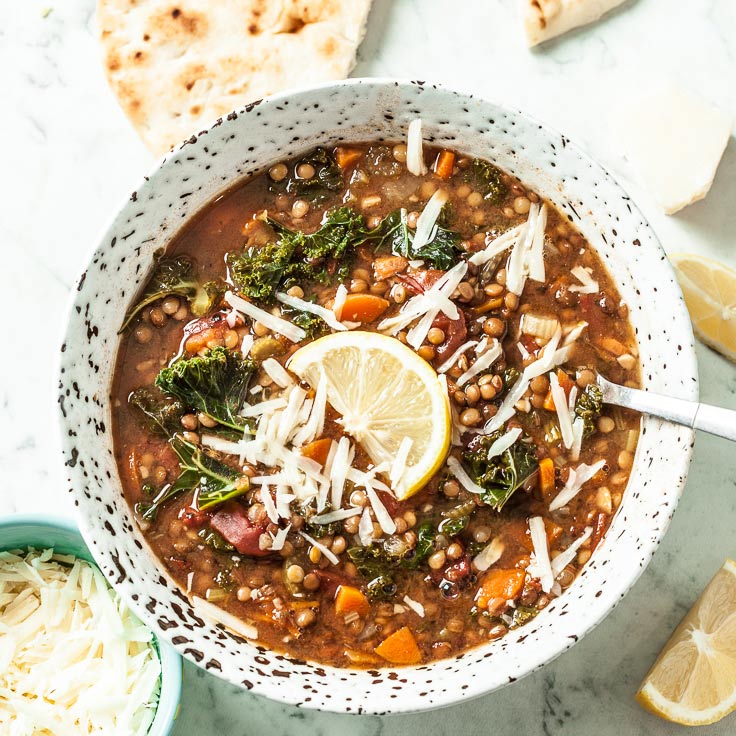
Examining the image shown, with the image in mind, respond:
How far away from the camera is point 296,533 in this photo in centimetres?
399

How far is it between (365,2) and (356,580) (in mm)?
2817

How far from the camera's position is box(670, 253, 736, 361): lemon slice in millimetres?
4492

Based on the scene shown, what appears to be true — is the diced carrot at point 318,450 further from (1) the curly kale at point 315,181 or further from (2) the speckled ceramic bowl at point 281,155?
(1) the curly kale at point 315,181

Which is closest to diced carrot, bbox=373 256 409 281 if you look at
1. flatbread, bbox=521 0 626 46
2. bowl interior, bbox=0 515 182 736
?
flatbread, bbox=521 0 626 46

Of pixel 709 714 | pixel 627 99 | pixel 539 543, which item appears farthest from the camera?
pixel 627 99

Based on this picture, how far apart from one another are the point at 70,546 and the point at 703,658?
3.07 m

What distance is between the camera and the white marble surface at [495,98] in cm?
456

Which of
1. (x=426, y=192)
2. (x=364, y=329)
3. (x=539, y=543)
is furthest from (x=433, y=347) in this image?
(x=539, y=543)

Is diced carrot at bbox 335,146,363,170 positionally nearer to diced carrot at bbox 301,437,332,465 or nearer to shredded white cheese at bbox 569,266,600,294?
shredded white cheese at bbox 569,266,600,294

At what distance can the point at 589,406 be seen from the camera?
401 cm

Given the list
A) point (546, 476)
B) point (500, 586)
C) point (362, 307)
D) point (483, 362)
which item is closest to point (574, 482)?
point (546, 476)

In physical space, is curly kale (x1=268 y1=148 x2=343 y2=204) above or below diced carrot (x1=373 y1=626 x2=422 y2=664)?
above

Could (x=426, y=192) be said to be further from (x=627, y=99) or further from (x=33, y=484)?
(x=33, y=484)

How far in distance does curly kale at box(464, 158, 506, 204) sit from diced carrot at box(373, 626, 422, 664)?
1957 mm
